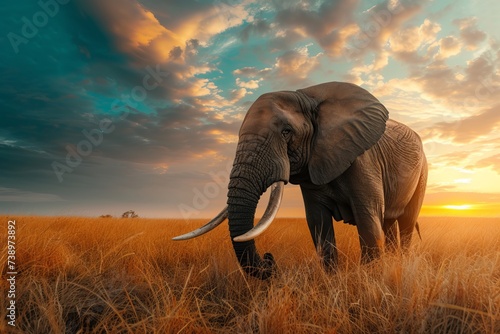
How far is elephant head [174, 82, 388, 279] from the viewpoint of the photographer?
175 inches

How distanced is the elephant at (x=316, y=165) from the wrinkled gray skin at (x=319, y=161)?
0.01 m

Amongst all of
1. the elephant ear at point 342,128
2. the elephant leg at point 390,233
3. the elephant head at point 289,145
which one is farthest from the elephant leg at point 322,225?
the elephant leg at point 390,233

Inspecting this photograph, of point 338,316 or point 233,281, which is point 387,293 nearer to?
point 338,316

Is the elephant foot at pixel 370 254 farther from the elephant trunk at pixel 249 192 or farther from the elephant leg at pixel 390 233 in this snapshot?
the elephant leg at pixel 390 233

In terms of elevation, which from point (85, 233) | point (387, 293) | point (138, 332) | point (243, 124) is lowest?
point (138, 332)

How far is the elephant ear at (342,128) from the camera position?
193 inches

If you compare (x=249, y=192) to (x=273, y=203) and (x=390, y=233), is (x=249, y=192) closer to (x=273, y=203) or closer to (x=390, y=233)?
(x=273, y=203)

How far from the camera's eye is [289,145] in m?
4.80

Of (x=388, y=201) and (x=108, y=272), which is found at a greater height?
(x=388, y=201)

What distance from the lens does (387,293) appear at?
129 inches

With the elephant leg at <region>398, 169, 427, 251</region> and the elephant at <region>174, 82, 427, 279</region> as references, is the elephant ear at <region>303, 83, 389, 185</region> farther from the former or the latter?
the elephant leg at <region>398, 169, 427, 251</region>

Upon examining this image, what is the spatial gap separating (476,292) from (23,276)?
15.0 feet

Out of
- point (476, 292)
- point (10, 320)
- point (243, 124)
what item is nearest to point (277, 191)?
point (243, 124)

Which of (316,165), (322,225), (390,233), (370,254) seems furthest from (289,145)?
(390,233)
